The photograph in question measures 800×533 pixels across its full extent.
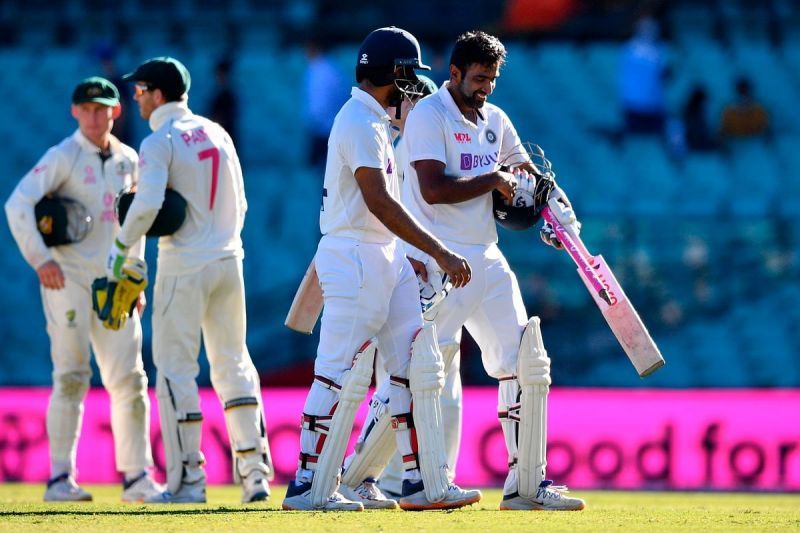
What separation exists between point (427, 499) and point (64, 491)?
2.82 m

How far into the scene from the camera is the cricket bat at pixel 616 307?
6.46 meters

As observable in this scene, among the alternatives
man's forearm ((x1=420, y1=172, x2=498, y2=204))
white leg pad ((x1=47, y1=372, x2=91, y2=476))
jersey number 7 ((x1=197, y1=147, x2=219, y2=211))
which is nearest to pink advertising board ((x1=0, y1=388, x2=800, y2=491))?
white leg pad ((x1=47, y1=372, x2=91, y2=476))

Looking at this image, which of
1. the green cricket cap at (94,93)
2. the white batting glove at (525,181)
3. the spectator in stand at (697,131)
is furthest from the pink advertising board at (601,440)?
the spectator in stand at (697,131)

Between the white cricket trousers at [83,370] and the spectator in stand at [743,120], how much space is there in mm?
10296

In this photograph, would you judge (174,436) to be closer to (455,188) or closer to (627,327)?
(455,188)

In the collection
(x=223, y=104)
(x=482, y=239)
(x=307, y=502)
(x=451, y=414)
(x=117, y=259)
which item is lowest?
(x=307, y=502)

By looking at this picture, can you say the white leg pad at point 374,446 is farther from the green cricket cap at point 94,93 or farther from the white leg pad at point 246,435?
the green cricket cap at point 94,93

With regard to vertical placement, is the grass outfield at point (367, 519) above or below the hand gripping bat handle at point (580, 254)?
below

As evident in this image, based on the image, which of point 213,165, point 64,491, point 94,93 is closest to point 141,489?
point 64,491

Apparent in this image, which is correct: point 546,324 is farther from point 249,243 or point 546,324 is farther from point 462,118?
point 462,118

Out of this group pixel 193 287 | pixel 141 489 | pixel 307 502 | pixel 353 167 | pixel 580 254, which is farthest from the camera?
pixel 141 489

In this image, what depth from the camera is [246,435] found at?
7633mm

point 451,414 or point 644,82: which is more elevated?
point 644,82

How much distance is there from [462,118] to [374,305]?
1.00m
